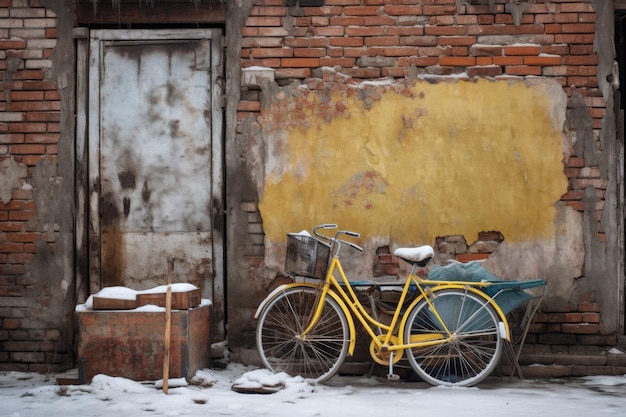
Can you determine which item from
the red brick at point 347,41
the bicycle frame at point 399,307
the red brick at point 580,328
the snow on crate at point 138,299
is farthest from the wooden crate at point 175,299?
the red brick at point 580,328

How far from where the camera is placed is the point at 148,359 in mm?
5766

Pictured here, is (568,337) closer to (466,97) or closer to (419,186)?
(419,186)

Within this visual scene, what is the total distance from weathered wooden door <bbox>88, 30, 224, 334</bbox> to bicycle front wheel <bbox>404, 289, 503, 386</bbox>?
1807 mm

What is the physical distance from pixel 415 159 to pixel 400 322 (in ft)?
4.74

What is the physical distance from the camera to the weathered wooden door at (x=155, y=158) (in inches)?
264

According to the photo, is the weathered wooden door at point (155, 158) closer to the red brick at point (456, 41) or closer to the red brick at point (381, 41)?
the red brick at point (381, 41)

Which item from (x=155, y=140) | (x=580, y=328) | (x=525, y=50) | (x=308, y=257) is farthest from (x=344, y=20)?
(x=580, y=328)

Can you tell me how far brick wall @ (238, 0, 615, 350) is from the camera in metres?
6.59

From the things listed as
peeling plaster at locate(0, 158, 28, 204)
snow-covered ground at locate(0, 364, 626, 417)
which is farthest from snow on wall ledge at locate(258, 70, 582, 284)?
peeling plaster at locate(0, 158, 28, 204)

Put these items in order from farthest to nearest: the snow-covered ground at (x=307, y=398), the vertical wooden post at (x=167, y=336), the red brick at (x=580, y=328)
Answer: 1. the red brick at (x=580, y=328)
2. the vertical wooden post at (x=167, y=336)
3. the snow-covered ground at (x=307, y=398)

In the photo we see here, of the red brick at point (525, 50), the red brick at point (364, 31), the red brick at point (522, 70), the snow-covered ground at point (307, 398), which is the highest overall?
the red brick at point (364, 31)

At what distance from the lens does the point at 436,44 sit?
663cm

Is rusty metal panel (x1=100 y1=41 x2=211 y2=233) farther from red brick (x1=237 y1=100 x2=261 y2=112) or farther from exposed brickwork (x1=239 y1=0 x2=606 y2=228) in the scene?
exposed brickwork (x1=239 y1=0 x2=606 y2=228)

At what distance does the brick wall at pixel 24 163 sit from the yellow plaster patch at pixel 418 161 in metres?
2.02
